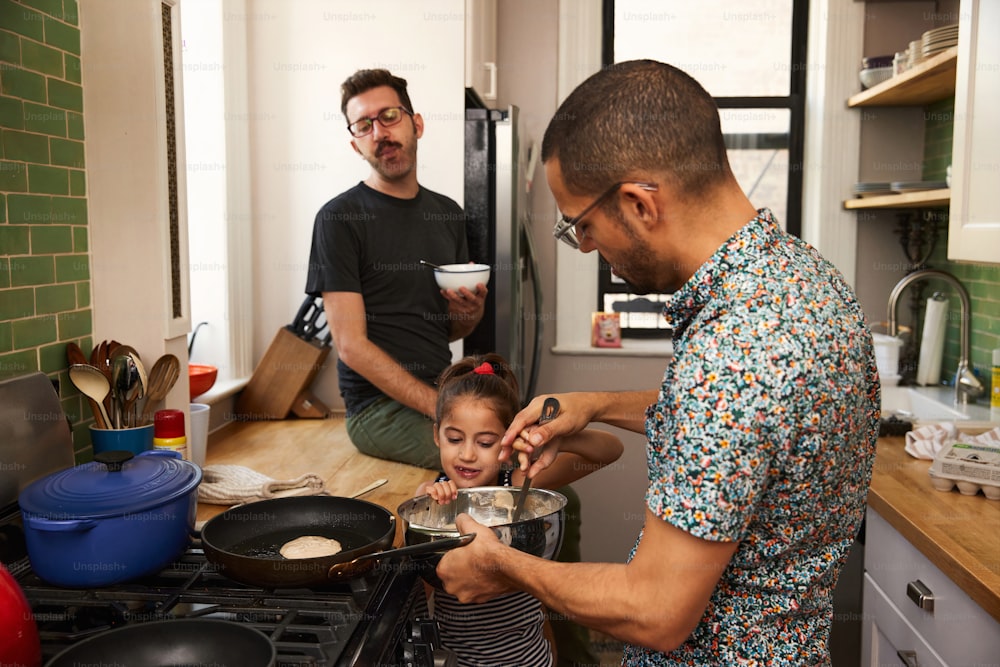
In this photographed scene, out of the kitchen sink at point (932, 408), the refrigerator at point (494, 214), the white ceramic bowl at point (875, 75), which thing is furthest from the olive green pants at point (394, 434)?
the white ceramic bowl at point (875, 75)

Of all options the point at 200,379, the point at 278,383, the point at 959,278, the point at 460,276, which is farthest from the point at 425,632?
the point at 959,278

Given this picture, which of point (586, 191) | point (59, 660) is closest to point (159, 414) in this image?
point (59, 660)

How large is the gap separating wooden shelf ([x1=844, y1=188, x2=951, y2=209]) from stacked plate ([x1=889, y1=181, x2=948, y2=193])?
19 mm

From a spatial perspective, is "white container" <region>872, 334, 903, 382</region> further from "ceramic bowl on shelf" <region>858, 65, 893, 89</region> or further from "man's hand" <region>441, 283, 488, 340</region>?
"man's hand" <region>441, 283, 488, 340</region>

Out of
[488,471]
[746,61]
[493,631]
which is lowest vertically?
[493,631]

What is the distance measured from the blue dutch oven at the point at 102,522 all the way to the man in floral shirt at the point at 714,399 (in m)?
0.54

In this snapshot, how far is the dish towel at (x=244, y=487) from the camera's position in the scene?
6.38 ft

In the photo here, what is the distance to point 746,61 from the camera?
4.01m

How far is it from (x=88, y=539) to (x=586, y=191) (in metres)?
0.88

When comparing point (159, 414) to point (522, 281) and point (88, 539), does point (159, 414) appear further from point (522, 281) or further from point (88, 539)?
point (522, 281)

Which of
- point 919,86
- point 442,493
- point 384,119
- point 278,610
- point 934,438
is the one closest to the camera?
point 278,610

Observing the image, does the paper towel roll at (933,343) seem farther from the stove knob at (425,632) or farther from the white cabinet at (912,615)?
the stove knob at (425,632)

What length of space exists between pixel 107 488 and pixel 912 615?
5.16ft

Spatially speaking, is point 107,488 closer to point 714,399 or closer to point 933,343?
point 714,399
